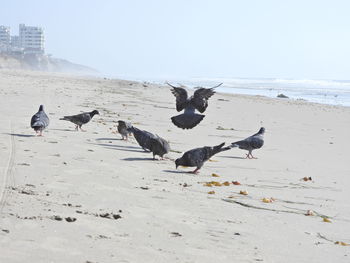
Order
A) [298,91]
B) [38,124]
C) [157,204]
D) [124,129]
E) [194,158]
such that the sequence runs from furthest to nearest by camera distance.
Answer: [298,91] < [124,129] < [38,124] < [194,158] < [157,204]

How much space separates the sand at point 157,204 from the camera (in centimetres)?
432

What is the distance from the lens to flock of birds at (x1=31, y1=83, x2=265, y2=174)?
27.7 ft

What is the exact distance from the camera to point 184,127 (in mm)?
10750

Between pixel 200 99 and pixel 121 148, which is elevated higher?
pixel 200 99

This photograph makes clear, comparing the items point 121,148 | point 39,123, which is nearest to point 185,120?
point 121,148

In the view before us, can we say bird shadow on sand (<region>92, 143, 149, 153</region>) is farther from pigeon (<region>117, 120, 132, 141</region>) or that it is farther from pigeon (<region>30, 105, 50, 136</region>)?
pigeon (<region>30, 105, 50, 136</region>)

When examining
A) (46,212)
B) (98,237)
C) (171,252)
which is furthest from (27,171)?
(171,252)

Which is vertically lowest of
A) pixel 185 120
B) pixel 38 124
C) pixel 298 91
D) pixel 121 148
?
pixel 298 91

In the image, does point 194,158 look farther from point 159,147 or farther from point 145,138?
point 145,138

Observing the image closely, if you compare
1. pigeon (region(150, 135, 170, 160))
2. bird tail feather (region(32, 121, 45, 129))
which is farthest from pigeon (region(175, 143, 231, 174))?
bird tail feather (region(32, 121, 45, 129))

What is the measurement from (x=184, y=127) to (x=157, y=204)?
16.4ft

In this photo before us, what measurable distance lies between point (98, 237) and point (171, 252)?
0.62 metres

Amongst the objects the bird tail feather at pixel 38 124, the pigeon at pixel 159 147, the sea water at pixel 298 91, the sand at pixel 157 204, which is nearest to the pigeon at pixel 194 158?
the sand at pixel 157 204

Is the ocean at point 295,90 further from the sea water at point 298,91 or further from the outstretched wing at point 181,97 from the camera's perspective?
the outstretched wing at point 181,97
